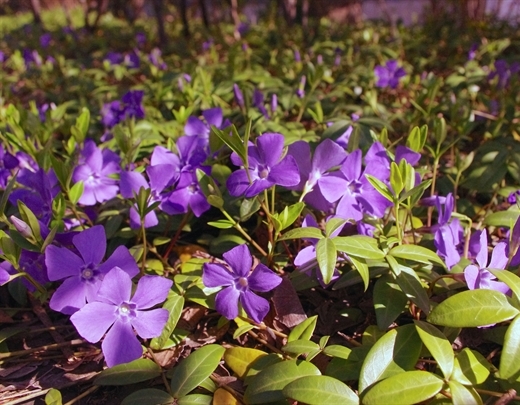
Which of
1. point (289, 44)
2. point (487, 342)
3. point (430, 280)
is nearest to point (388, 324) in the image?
point (430, 280)

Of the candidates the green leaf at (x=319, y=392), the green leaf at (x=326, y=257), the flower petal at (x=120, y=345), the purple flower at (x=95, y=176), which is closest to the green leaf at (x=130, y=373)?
the flower petal at (x=120, y=345)

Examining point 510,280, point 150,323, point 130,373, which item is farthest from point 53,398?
point 510,280

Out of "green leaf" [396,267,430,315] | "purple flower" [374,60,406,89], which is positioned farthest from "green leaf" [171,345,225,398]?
"purple flower" [374,60,406,89]

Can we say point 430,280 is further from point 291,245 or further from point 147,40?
point 147,40

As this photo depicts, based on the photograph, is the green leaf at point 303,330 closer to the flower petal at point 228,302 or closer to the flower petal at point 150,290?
the flower petal at point 228,302

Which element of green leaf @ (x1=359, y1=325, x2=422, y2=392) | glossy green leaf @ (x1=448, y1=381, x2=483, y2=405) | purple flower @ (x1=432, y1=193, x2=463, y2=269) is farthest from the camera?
purple flower @ (x1=432, y1=193, x2=463, y2=269)

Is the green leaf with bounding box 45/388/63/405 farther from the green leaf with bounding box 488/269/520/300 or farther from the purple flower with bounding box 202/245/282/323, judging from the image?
the green leaf with bounding box 488/269/520/300
